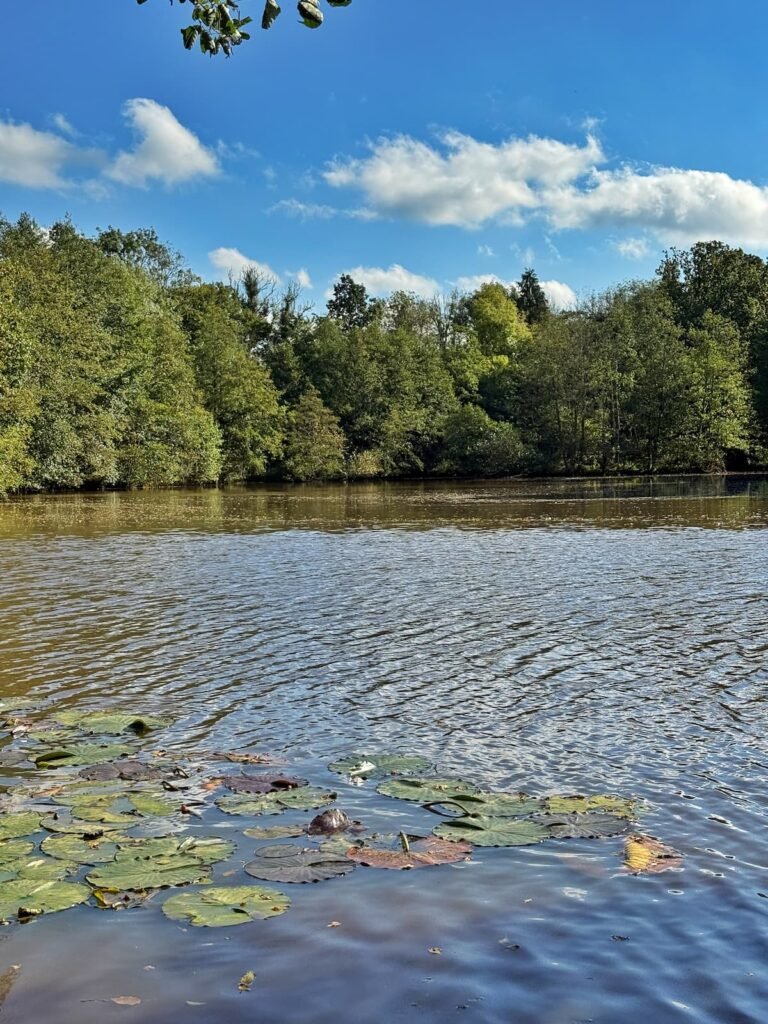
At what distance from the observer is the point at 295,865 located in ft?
16.2

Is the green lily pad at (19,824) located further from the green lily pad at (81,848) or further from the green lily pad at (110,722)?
the green lily pad at (110,722)

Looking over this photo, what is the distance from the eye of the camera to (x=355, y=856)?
16.7 feet

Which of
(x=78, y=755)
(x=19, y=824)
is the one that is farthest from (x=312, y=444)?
(x=19, y=824)

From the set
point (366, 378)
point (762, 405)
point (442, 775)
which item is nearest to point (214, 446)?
point (366, 378)

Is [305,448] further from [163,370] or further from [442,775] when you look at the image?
[442,775]

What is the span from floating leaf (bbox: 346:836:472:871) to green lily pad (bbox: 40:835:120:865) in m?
1.39

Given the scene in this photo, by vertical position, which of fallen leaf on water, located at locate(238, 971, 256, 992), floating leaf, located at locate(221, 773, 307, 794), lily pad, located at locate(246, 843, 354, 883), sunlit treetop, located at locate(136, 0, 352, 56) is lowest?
floating leaf, located at locate(221, 773, 307, 794)

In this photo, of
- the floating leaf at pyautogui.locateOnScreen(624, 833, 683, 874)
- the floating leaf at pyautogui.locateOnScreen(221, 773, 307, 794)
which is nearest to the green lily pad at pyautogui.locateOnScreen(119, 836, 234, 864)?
the floating leaf at pyautogui.locateOnScreen(221, 773, 307, 794)

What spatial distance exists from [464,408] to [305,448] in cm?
1658

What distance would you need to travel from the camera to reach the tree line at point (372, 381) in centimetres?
5759

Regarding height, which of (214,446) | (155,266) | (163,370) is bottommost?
(214,446)

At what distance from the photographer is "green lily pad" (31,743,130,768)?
22.4 feet

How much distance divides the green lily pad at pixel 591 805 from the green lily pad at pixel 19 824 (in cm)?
327

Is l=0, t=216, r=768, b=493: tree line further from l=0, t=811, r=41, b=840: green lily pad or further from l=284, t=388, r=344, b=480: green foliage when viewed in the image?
l=0, t=811, r=41, b=840: green lily pad
